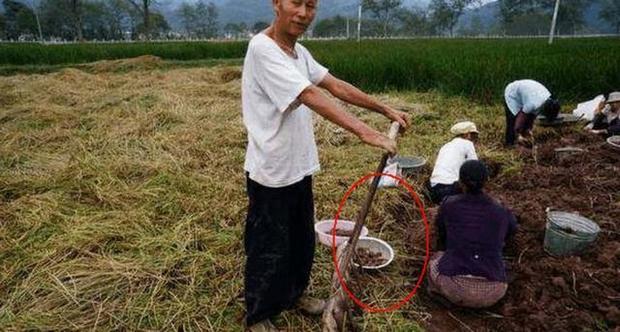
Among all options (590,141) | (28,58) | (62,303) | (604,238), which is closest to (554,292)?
(604,238)

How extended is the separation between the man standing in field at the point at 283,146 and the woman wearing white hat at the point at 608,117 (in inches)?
159

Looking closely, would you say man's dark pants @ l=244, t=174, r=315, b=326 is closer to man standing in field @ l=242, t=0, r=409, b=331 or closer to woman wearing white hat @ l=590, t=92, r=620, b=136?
man standing in field @ l=242, t=0, r=409, b=331

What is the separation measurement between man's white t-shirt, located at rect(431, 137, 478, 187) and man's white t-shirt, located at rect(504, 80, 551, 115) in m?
1.96

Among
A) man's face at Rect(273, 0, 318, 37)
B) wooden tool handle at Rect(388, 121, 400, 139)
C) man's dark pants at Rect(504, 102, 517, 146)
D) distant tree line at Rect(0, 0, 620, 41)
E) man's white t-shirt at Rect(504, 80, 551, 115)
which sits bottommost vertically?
man's dark pants at Rect(504, 102, 517, 146)

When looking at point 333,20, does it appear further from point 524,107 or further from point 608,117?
point 524,107

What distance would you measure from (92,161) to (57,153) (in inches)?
29.4

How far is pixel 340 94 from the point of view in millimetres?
1901

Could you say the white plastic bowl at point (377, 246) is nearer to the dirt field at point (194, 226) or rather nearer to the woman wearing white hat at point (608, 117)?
the dirt field at point (194, 226)

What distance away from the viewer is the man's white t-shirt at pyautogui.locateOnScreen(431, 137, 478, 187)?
3201mm

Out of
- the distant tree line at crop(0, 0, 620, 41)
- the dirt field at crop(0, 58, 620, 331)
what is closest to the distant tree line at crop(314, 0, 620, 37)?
the distant tree line at crop(0, 0, 620, 41)

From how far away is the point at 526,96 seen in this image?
188 inches

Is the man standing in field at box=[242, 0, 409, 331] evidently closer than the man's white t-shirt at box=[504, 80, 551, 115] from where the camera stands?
Yes

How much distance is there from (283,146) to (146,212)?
1.79 metres

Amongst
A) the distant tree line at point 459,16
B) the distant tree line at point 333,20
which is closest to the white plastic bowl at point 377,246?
the distant tree line at point 333,20
